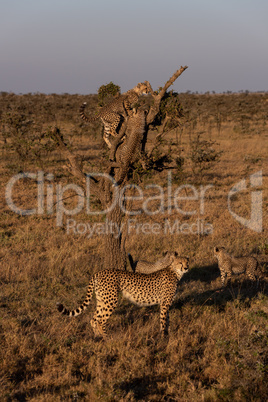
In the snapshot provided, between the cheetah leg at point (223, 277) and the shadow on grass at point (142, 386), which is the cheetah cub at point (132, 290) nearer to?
the shadow on grass at point (142, 386)

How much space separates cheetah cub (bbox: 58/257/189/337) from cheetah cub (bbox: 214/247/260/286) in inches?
83.7

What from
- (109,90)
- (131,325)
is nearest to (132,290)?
(131,325)

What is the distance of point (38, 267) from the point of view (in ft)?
26.7

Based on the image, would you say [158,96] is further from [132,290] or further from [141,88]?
[132,290]

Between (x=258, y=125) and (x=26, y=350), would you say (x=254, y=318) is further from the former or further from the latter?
(x=258, y=125)

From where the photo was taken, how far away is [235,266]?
7961mm

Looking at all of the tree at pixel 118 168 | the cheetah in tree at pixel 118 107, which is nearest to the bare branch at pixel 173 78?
the tree at pixel 118 168

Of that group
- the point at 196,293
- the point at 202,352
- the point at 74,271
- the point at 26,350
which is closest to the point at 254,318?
the point at 202,352

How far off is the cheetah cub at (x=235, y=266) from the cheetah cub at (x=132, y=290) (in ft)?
6.98

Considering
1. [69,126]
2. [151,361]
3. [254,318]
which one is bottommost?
[151,361]

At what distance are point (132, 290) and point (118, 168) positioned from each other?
280cm

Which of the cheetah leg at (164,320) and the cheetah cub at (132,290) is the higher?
the cheetah cub at (132,290)

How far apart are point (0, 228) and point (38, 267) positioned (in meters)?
3.36

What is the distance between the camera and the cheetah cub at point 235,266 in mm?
7953
